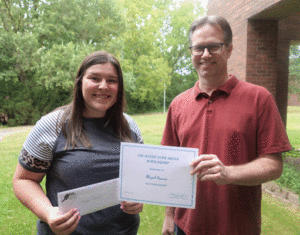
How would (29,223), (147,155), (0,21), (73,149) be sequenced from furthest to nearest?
(0,21) → (29,223) → (73,149) → (147,155)

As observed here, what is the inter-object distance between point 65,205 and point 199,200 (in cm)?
89

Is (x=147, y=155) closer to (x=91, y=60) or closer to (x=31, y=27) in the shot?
(x=91, y=60)

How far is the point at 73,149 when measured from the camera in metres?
1.68

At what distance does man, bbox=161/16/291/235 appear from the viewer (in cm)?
162

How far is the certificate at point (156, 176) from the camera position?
1.53 m

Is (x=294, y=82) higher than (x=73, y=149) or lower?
higher

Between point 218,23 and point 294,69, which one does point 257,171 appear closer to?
point 218,23

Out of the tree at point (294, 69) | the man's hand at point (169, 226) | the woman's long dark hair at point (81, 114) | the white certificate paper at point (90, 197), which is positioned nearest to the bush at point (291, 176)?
the man's hand at point (169, 226)

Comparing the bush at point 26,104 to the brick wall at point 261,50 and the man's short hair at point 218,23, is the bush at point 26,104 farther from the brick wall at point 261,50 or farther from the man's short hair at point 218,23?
the man's short hair at point 218,23

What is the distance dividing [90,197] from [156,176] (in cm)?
42

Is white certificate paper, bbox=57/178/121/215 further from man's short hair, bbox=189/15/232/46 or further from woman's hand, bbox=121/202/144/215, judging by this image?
man's short hair, bbox=189/15/232/46

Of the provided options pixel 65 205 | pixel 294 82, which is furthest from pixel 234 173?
pixel 294 82

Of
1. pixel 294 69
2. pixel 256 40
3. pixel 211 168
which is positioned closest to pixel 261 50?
pixel 256 40

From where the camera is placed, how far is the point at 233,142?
1.69 metres
